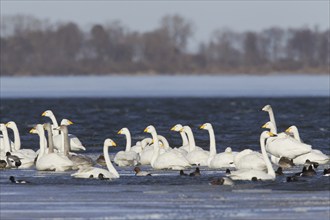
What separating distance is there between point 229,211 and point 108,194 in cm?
262

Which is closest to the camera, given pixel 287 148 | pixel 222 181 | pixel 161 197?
pixel 161 197

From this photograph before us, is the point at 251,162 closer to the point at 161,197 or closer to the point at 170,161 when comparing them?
the point at 170,161

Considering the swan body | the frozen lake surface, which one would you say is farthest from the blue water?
the frozen lake surface

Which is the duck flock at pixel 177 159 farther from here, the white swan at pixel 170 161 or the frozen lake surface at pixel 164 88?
the frozen lake surface at pixel 164 88

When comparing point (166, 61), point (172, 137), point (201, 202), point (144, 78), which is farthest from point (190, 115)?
point (144, 78)

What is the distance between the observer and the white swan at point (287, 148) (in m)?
21.5

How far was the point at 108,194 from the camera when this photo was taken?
17016mm

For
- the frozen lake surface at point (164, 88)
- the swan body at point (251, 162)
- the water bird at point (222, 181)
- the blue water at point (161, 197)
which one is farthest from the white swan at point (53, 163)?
the frozen lake surface at point (164, 88)

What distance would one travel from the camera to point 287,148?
21.5 metres

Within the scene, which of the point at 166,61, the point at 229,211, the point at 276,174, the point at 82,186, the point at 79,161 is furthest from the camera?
the point at 166,61

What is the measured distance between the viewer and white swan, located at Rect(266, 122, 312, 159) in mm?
21531

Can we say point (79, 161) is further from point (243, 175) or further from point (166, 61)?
point (166, 61)

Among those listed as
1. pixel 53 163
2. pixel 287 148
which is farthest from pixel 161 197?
pixel 287 148

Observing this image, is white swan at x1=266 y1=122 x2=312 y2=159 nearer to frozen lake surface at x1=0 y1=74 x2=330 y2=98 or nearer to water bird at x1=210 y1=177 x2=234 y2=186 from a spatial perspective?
water bird at x1=210 y1=177 x2=234 y2=186
